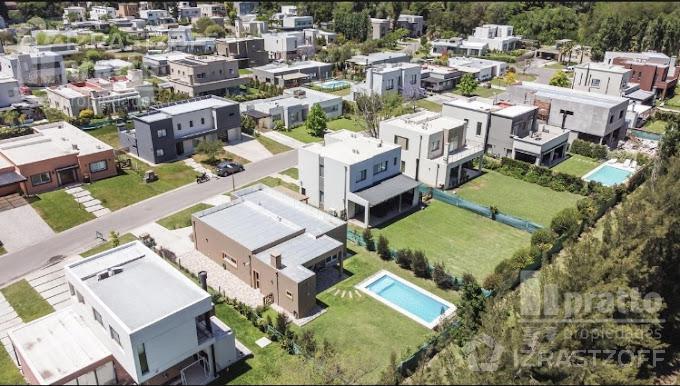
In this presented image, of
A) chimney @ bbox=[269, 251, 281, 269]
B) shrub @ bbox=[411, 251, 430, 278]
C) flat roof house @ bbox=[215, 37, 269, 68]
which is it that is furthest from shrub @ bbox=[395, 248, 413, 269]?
flat roof house @ bbox=[215, 37, 269, 68]

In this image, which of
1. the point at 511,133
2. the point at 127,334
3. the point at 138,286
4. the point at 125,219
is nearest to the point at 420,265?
the point at 138,286

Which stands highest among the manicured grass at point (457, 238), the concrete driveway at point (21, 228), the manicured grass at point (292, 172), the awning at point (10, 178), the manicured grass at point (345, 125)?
Answer: the awning at point (10, 178)

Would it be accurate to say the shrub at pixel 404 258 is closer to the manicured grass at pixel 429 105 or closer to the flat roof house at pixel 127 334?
the flat roof house at pixel 127 334

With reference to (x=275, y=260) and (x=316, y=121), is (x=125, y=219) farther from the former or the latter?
(x=316, y=121)

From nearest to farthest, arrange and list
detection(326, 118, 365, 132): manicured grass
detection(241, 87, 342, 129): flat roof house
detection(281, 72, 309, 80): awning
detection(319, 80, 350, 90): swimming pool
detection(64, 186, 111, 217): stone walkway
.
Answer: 1. detection(64, 186, 111, 217): stone walkway
2. detection(241, 87, 342, 129): flat roof house
3. detection(326, 118, 365, 132): manicured grass
4. detection(281, 72, 309, 80): awning
5. detection(319, 80, 350, 90): swimming pool

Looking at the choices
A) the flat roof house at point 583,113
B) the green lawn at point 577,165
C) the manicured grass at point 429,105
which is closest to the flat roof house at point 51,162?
the manicured grass at point 429,105

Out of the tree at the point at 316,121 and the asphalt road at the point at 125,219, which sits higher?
the tree at the point at 316,121

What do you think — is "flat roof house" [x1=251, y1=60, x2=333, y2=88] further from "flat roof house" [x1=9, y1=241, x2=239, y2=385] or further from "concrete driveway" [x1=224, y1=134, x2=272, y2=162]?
"flat roof house" [x1=9, y1=241, x2=239, y2=385]
